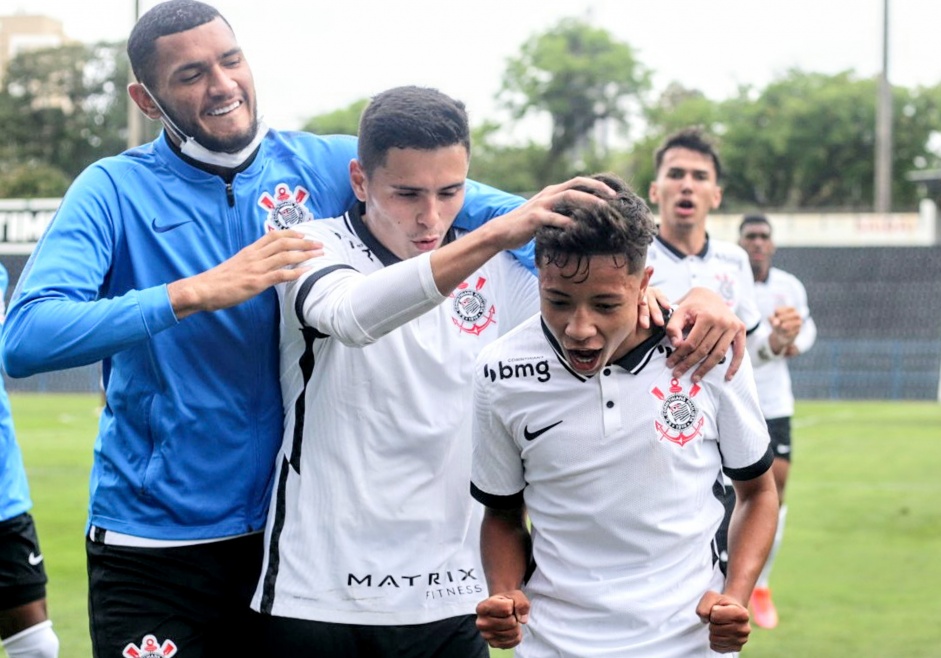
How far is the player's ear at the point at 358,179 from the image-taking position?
11.3 ft

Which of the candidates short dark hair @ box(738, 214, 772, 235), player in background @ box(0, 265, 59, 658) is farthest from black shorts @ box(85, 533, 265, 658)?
short dark hair @ box(738, 214, 772, 235)

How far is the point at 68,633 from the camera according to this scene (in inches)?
280

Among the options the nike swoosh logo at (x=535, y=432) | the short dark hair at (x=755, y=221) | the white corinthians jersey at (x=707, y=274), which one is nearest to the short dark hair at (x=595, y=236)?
the nike swoosh logo at (x=535, y=432)

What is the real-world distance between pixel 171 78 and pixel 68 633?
4413 millimetres

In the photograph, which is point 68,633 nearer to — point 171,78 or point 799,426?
point 171,78

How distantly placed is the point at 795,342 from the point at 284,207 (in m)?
6.89

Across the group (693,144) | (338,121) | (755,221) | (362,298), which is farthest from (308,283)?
(338,121)

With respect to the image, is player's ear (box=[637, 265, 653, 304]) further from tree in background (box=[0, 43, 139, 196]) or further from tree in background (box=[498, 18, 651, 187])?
tree in background (box=[498, 18, 651, 187])

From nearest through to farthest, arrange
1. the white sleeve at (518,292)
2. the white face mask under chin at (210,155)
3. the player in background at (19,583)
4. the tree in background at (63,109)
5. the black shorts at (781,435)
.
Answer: the white face mask under chin at (210,155) < the white sleeve at (518,292) < the player in background at (19,583) < the black shorts at (781,435) < the tree in background at (63,109)

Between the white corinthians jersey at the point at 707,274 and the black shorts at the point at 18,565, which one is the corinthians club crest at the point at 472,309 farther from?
the white corinthians jersey at the point at 707,274

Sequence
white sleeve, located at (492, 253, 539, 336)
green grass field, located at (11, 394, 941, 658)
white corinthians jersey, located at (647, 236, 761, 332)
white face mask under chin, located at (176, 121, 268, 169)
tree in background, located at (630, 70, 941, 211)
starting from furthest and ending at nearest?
1. tree in background, located at (630, 70, 941, 211)
2. green grass field, located at (11, 394, 941, 658)
3. white corinthians jersey, located at (647, 236, 761, 332)
4. white sleeve, located at (492, 253, 539, 336)
5. white face mask under chin, located at (176, 121, 268, 169)

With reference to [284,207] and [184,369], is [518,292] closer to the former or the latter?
[284,207]

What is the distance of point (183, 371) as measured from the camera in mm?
3406

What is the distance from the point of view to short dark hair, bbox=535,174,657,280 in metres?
2.93
